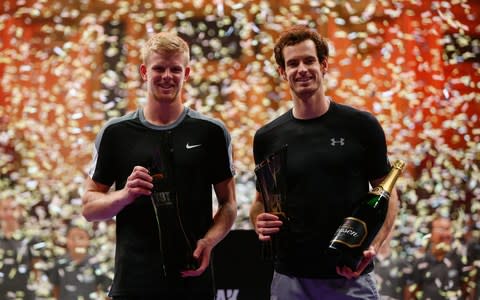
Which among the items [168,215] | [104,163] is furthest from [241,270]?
[168,215]

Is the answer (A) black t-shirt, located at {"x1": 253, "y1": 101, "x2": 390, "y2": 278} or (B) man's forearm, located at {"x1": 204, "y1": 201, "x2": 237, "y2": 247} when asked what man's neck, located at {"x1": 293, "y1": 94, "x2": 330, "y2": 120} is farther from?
(B) man's forearm, located at {"x1": 204, "y1": 201, "x2": 237, "y2": 247}

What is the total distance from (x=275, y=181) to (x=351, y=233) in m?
0.23

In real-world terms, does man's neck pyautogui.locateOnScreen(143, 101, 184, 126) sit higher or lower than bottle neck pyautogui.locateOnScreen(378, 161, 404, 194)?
higher

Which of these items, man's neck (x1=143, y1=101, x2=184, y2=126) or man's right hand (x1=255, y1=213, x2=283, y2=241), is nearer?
man's right hand (x1=255, y1=213, x2=283, y2=241)

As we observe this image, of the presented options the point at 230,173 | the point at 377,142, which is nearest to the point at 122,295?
the point at 230,173

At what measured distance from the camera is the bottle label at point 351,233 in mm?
1627

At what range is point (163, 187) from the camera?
63.7 inches

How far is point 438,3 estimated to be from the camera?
507 centimetres

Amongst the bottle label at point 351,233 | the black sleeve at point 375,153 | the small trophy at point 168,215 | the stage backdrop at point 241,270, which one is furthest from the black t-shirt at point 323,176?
the stage backdrop at point 241,270

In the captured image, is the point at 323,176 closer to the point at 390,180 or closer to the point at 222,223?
the point at 390,180

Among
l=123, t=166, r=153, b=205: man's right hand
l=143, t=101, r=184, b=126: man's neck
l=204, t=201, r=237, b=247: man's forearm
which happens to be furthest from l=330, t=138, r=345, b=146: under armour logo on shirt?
l=123, t=166, r=153, b=205: man's right hand

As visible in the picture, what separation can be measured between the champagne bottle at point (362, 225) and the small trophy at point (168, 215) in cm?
36

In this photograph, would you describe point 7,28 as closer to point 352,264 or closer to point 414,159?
Answer: point 414,159

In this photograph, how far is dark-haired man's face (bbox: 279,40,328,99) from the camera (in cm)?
189
